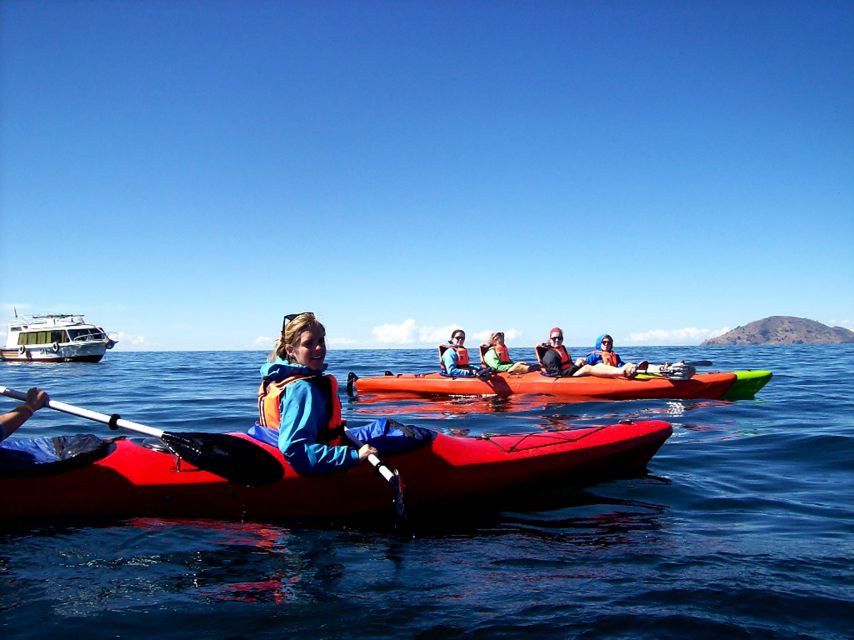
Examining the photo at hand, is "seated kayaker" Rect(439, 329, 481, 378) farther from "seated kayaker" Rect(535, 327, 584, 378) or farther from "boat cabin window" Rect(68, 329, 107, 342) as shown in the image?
"boat cabin window" Rect(68, 329, 107, 342)

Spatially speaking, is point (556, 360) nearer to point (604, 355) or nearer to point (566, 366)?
point (566, 366)

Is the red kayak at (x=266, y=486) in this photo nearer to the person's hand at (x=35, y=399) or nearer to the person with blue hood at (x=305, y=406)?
the person with blue hood at (x=305, y=406)

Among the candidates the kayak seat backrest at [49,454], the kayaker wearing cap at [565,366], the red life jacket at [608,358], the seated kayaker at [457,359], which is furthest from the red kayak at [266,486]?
the seated kayaker at [457,359]

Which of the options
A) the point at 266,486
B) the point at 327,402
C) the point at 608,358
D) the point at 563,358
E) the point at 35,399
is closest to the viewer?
the point at 35,399

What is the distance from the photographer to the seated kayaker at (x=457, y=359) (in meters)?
14.0

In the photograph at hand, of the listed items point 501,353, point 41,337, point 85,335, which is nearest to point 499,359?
point 501,353

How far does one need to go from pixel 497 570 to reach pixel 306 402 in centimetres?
170

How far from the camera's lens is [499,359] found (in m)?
14.5

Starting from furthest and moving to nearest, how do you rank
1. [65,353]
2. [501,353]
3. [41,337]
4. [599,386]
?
[41,337] → [65,353] → [501,353] → [599,386]

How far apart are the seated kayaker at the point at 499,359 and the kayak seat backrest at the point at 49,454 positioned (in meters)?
9.94

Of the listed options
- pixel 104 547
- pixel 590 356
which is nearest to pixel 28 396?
pixel 104 547

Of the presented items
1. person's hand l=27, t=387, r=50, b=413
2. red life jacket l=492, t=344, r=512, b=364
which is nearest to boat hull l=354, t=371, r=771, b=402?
red life jacket l=492, t=344, r=512, b=364

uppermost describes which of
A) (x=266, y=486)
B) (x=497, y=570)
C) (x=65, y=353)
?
(x=65, y=353)

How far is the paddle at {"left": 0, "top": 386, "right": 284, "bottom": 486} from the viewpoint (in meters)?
4.52
